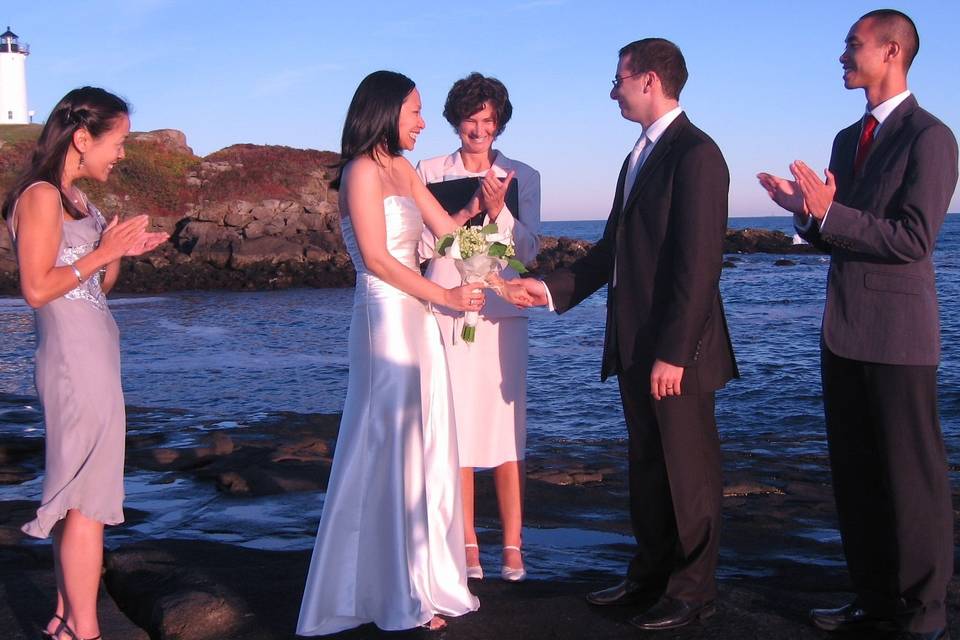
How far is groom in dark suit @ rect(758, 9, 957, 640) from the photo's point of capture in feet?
12.8

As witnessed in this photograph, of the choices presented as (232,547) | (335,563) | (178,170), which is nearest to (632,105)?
(335,563)

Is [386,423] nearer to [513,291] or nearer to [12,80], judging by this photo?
[513,291]

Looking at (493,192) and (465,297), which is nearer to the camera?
(465,297)

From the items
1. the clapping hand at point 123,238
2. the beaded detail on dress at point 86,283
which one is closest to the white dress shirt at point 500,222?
the clapping hand at point 123,238

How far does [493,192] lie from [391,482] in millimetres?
1598

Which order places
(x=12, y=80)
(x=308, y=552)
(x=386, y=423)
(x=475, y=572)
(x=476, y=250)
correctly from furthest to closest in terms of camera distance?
(x=12, y=80)
(x=308, y=552)
(x=475, y=572)
(x=476, y=250)
(x=386, y=423)

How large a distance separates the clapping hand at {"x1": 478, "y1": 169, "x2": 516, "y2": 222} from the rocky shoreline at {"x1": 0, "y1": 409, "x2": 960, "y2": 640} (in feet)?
6.26

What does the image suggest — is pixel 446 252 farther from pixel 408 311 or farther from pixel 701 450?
pixel 701 450

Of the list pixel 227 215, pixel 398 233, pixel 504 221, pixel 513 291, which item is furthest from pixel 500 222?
pixel 227 215

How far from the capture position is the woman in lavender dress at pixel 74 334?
3.86m

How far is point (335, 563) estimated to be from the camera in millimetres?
4227

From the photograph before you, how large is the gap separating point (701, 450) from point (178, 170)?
154 ft

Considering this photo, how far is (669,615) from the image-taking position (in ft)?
13.8

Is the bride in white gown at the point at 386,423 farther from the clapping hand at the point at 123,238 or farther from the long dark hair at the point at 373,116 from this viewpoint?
the clapping hand at the point at 123,238
